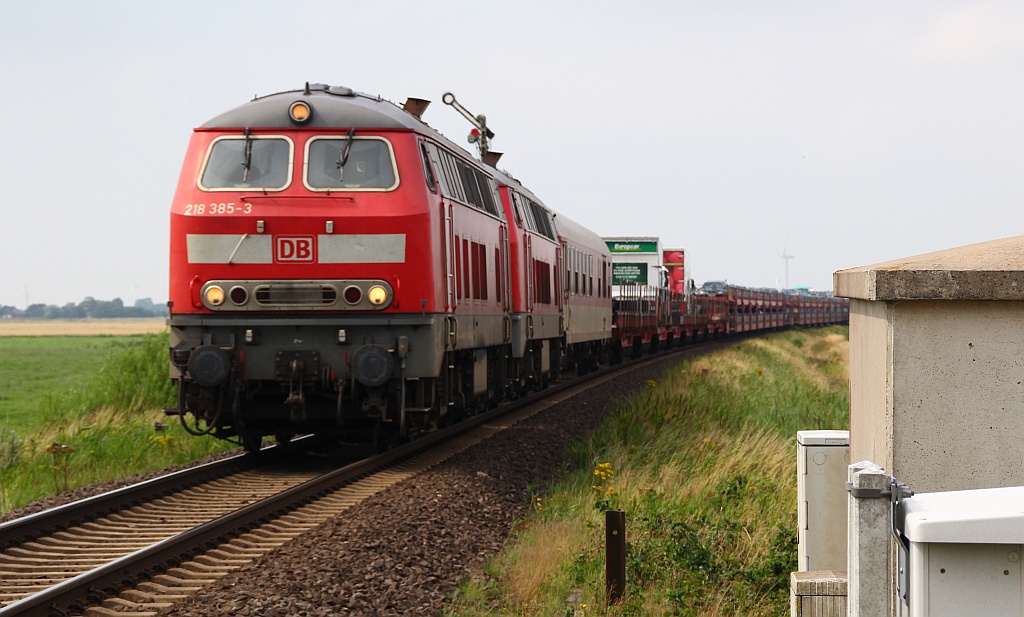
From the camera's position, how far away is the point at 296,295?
11008 mm

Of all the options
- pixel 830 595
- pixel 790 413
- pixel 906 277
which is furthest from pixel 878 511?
pixel 790 413

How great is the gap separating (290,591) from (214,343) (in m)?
4.72

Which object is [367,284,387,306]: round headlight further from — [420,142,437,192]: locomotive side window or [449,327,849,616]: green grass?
[449,327,849,616]: green grass

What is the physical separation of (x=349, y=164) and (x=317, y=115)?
0.61 m

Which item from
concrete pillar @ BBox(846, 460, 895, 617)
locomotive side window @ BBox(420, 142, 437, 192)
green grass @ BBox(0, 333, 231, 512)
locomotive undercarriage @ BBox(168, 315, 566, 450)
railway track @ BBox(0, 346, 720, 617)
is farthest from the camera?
green grass @ BBox(0, 333, 231, 512)

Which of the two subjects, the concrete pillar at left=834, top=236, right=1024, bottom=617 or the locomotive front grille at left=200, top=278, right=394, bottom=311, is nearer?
the concrete pillar at left=834, top=236, right=1024, bottom=617

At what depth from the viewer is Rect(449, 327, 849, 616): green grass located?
696 centimetres

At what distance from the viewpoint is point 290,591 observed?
6.71 m

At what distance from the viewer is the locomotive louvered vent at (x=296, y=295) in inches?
433

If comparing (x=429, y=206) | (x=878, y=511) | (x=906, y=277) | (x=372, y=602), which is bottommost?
(x=372, y=602)

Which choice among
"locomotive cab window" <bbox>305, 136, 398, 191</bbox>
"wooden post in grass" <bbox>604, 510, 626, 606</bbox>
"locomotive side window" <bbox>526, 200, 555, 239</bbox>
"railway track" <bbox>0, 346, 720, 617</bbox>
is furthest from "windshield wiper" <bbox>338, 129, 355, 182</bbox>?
"locomotive side window" <bbox>526, 200, 555, 239</bbox>

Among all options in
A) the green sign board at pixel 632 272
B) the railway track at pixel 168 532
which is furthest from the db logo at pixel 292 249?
the green sign board at pixel 632 272

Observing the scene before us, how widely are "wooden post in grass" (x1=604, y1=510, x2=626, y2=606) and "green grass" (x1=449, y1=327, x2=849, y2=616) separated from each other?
0.07 metres

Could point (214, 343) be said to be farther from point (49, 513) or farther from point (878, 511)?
point (878, 511)
